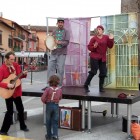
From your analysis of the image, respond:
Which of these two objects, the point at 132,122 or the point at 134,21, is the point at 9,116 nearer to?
the point at 132,122

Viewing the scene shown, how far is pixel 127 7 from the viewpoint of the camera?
3053 cm

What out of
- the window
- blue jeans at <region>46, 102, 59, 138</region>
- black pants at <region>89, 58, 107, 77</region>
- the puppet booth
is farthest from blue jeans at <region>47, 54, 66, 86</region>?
the window

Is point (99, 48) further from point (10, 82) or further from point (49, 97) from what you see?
point (10, 82)

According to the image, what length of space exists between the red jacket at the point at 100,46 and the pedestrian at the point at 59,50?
0.64 m

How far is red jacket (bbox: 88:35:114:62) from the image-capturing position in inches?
330

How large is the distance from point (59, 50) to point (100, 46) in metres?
1.01

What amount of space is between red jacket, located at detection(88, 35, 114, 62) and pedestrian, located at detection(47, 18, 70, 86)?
2.10 ft

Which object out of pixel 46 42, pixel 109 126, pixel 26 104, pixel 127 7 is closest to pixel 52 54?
pixel 46 42

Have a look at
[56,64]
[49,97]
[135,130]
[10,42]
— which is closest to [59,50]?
[56,64]

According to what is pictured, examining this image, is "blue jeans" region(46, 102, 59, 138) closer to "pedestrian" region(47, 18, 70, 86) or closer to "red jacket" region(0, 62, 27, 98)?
"red jacket" region(0, 62, 27, 98)

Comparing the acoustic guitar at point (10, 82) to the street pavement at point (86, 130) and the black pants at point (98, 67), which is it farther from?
the black pants at point (98, 67)

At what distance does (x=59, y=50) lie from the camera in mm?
8719

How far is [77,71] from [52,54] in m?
1.46

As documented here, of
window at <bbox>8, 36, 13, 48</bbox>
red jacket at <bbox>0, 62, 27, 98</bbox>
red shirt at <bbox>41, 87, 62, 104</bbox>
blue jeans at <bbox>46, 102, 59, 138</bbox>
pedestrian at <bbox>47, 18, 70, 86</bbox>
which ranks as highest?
window at <bbox>8, 36, 13, 48</bbox>
